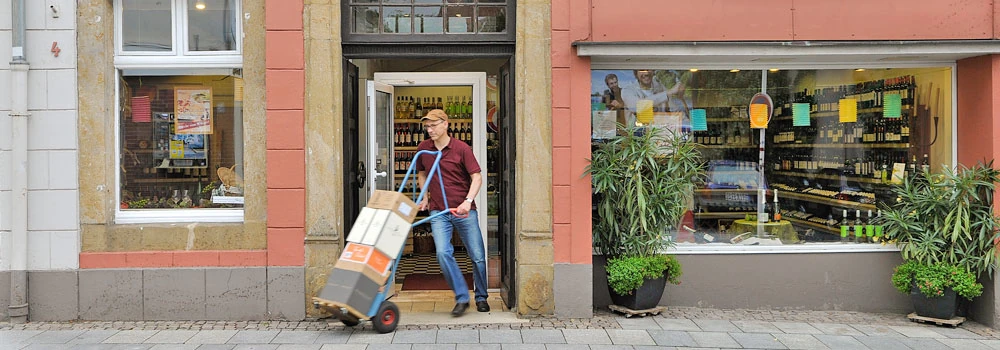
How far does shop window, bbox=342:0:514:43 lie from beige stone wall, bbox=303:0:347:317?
283 millimetres

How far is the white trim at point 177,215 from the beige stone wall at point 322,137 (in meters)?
0.80

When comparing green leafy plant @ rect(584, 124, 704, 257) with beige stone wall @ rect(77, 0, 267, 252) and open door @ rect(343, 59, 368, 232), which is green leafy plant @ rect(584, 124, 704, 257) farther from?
beige stone wall @ rect(77, 0, 267, 252)

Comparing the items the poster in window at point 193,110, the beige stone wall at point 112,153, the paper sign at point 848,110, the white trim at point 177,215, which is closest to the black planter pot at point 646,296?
the paper sign at point 848,110

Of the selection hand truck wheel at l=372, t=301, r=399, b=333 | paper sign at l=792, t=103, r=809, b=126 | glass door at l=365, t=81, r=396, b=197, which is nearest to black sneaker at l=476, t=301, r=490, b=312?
hand truck wheel at l=372, t=301, r=399, b=333

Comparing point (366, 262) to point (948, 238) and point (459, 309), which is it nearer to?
point (459, 309)

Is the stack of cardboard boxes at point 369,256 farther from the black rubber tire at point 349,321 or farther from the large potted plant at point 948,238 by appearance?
the large potted plant at point 948,238

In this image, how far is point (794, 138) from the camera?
834 centimetres

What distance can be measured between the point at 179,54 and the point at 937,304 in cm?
704

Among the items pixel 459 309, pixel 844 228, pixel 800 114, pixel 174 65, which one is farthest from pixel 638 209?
pixel 174 65

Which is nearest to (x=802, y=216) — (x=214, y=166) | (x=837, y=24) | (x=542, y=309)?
(x=837, y=24)

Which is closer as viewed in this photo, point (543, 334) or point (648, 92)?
point (543, 334)

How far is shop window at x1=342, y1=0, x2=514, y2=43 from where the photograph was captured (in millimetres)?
7445

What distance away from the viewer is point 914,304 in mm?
7559

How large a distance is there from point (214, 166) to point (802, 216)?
5.67 metres
